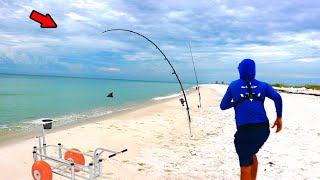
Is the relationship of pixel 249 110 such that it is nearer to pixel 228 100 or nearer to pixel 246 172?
Answer: pixel 228 100

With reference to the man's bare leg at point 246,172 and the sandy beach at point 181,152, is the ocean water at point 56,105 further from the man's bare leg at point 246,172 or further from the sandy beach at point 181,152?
the man's bare leg at point 246,172

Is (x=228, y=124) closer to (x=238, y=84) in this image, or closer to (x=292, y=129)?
(x=292, y=129)

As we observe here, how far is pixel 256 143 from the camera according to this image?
3.84 m

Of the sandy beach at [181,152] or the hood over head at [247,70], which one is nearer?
the hood over head at [247,70]

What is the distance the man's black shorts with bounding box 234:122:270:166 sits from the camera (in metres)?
3.79

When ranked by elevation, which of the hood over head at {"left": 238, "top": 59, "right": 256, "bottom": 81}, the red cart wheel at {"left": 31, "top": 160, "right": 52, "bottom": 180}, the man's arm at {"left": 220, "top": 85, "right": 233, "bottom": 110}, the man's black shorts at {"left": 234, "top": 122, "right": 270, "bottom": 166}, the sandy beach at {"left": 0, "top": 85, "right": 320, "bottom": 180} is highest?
the hood over head at {"left": 238, "top": 59, "right": 256, "bottom": 81}

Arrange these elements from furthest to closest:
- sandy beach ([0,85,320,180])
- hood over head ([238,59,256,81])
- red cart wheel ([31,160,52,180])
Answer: sandy beach ([0,85,320,180])
red cart wheel ([31,160,52,180])
hood over head ([238,59,256,81])

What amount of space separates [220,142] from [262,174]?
9.39 feet

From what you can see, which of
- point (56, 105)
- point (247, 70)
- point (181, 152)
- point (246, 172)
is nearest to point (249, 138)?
point (246, 172)

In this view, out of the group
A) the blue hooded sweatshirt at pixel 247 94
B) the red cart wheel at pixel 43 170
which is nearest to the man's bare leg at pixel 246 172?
the blue hooded sweatshirt at pixel 247 94

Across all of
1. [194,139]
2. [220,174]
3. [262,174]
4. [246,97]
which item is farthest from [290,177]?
[194,139]

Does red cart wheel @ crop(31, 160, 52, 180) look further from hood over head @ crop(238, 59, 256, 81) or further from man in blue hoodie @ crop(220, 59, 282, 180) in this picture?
hood over head @ crop(238, 59, 256, 81)

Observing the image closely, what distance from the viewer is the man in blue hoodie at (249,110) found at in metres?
3.77

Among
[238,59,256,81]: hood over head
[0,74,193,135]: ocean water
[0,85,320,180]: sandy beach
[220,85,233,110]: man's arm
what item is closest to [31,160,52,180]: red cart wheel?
[0,85,320,180]: sandy beach
